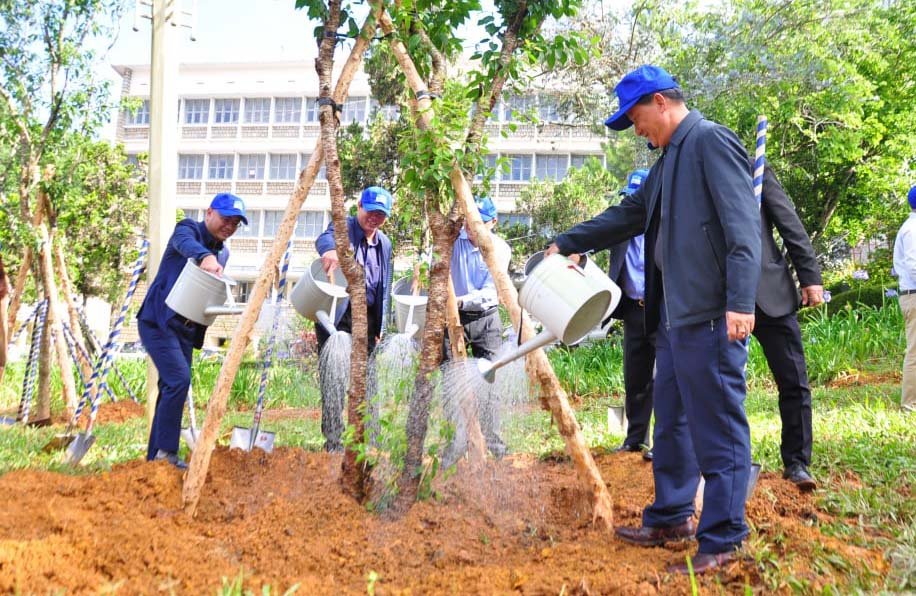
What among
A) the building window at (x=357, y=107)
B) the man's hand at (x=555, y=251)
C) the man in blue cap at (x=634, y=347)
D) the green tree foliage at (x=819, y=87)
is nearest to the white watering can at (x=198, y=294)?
the man's hand at (x=555, y=251)

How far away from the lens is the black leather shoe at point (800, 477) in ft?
11.5

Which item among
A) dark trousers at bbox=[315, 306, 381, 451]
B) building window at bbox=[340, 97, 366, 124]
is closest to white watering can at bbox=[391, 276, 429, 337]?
dark trousers at bbox=[315, 306, 381, 451]

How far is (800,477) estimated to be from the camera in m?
3.55

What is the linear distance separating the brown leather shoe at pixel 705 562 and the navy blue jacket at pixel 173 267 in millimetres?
3055

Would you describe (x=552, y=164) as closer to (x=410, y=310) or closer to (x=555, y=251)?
(x=410, y=310)

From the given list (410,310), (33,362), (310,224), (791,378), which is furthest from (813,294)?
(310,224)

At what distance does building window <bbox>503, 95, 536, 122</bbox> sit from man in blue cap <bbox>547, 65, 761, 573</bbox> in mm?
733

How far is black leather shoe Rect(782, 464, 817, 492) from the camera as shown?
11.5 feet

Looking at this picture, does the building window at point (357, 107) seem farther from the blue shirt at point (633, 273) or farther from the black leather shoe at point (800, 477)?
the black leather shoe at point (800, 477)

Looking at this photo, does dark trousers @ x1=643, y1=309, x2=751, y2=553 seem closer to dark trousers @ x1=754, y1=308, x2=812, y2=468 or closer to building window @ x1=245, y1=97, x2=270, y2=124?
dark trousers @ x1=754, y1=308, x2=812, y2=468

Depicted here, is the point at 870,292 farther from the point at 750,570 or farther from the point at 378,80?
the point at 750,570

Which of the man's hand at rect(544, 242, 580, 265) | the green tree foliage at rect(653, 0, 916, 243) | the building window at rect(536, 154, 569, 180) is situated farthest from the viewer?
the building window at rect(536, 154, 569, 180)

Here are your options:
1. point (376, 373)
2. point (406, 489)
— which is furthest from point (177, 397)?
point (406, 489)

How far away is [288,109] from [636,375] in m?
30.1
